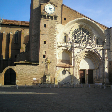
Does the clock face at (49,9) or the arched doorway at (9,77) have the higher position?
the clock face at (49,9)

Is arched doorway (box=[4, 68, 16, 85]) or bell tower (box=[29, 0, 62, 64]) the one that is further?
arched doorway (box=[4, 68, 16, 85])

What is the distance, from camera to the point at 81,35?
92.1 feet

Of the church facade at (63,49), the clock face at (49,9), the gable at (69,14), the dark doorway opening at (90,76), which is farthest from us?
the dark doorway opening at (90,76)

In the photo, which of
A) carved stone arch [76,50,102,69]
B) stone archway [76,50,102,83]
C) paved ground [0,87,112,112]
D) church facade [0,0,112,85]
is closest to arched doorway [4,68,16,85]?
church facade [0,0,112,85]

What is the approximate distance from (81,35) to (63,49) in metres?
5.11

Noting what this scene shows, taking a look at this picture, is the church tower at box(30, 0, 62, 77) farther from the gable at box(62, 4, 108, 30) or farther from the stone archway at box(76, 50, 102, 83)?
the stone archway at box(76, 50, 102, 83)

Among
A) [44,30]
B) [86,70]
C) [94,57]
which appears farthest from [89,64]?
[44,30]

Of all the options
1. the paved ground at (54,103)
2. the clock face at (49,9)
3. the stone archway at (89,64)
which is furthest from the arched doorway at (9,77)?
the paved ground at (54,103)

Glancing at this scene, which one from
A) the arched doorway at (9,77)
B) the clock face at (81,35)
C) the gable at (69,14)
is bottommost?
the arched doorway at (9,77)

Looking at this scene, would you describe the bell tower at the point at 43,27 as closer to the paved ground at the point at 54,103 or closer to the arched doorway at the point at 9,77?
the arched doorway at the point at 9,77

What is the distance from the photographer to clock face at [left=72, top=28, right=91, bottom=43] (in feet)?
90.5

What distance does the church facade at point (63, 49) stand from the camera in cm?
2323

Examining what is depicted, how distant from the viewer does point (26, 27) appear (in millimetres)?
38688

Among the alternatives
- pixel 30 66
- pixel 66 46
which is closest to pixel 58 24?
pixel 66 46
